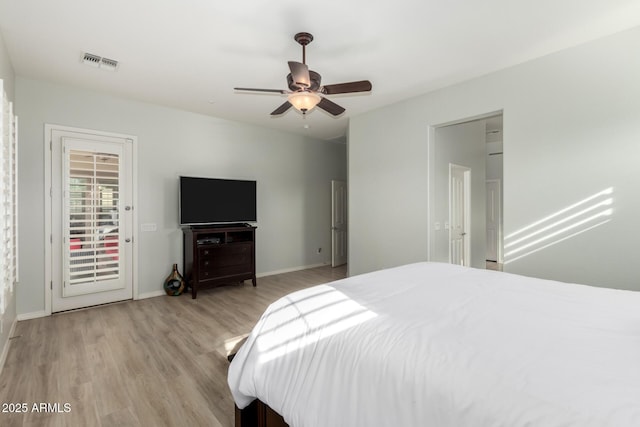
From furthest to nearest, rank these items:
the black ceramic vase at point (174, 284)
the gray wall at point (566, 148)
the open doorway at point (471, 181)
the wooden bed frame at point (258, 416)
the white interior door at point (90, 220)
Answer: the black ceramic vase at point (174, 284) → the open doorway at point (471, 181) → the white interior door at point (90, 220) → the gray wall at point (566, 148) → the wooden bed frame at point (258, 416)

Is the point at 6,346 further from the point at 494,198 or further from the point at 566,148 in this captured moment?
the point at 494,198

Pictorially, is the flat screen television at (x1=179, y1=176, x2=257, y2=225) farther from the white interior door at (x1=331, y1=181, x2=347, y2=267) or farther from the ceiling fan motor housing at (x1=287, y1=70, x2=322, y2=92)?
the ceiling fan motor housing at (x1=287, y1=70, x2=322, y2=92)

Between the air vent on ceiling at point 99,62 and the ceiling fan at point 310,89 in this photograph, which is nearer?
the ceiling fan at point 310,89

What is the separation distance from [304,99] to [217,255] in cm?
286

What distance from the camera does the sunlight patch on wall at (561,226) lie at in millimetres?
2674

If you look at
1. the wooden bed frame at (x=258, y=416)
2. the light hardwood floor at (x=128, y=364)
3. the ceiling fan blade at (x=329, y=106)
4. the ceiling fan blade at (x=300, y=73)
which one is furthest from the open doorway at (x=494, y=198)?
the wooden bed frame at (x=258, y=416)

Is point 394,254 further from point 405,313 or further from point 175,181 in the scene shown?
point 175,181

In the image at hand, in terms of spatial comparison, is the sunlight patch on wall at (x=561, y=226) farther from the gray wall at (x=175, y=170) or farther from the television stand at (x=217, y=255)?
the gray wall at (x=175, y=170)

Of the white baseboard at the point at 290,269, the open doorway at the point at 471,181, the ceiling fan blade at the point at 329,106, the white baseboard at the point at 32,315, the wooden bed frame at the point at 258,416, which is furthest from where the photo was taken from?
the white baseboard at the point at 290,269

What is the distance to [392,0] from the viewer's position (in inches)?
84.6

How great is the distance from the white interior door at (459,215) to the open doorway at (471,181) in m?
0.05

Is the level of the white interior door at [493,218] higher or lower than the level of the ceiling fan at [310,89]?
lower

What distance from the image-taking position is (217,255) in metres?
4.44

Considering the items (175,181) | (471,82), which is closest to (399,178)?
(471,82)
